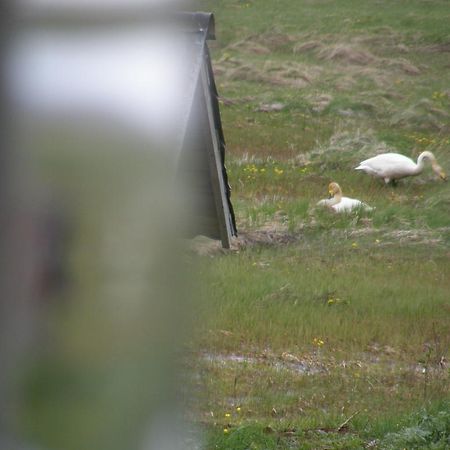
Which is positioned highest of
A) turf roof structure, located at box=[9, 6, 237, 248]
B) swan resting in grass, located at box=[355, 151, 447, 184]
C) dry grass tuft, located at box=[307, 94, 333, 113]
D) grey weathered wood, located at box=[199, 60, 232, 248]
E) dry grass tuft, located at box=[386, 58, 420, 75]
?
turf roof structure, located at box=[9, 6, 237, 248]

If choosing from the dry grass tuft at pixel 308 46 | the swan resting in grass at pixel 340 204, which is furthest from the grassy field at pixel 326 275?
the dry grass tuft at pixel 308 46

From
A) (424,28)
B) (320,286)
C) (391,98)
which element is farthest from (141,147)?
(424,28)

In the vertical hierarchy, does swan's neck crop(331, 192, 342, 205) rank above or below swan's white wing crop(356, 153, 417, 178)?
above

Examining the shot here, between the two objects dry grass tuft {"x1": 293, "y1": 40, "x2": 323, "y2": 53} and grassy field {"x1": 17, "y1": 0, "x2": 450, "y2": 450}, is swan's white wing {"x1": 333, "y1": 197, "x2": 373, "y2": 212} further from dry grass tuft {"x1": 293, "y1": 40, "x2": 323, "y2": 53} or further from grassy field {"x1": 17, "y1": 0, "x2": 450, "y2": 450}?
dry grass tuft {"x1": 293, "y1": 40, "x2": 323, "y2": 53}

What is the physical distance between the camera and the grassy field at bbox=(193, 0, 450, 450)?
21.5 ft

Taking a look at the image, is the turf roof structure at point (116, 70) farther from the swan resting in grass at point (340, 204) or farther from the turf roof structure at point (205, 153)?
the swan resting in grass at point (340, 204)

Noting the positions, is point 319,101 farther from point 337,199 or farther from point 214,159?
point 214,159

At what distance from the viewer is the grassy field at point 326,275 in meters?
6.56

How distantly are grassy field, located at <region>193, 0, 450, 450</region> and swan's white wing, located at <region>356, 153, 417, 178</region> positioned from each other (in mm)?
431

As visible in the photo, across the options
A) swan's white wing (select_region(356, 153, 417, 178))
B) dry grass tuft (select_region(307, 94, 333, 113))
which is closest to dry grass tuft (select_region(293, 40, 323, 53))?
dry grass tuft (select_region(307, 94, 333, 113))

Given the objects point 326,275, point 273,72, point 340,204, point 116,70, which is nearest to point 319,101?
point 273,72

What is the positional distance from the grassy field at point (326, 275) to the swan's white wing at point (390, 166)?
431mm

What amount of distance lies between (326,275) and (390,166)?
5.75 metres

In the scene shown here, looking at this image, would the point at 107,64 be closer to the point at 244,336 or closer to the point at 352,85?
the point at 244,336
